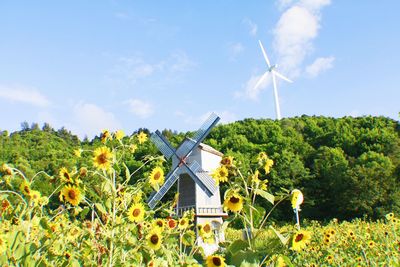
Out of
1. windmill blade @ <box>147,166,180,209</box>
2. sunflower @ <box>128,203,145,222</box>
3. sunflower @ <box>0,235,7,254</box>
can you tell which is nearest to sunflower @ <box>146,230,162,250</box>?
sunflower @ <box>128,203,145,222</box>

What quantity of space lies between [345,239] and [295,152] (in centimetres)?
4228

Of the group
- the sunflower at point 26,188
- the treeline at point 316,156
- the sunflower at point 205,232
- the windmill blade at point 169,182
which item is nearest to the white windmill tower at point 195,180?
the windmill blade at point 169,182

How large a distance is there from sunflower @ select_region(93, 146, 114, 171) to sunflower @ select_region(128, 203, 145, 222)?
332 millimetres

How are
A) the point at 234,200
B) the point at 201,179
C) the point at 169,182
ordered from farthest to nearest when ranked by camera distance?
the point at 169,182 < the point at 201,179 < the point at 234,200

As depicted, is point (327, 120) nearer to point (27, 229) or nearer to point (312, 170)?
point (312, 170)

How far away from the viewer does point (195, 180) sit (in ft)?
66.9

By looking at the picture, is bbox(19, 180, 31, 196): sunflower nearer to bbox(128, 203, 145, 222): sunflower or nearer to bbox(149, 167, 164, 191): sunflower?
bbox(128, 203, 145, 222): sunflower

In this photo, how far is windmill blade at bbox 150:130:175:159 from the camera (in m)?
23.0

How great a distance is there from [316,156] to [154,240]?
45754 mm

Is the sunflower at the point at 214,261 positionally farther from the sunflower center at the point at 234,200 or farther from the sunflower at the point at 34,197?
the sunflower at the point at 34,197

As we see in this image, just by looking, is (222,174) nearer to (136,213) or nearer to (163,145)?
(136,213)

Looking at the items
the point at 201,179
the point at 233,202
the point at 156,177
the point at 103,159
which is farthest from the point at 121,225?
the point at 201,179

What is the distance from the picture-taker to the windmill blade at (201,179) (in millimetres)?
20047

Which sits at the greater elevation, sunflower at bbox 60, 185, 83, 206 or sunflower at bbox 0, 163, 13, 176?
sunflower at bbox 0, 163, 13, 176
